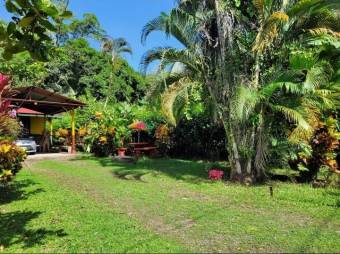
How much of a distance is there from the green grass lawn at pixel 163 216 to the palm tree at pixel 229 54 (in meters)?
1.43

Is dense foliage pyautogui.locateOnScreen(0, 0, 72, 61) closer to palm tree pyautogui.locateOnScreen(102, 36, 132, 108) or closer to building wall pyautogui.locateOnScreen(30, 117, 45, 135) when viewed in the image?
building wall pyautogui.locateOnScreen(30, 117, 45, 135)

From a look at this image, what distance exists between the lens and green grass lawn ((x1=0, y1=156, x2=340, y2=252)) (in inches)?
228

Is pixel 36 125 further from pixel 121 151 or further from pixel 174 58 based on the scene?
pixel 174 58

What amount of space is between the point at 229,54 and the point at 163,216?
5.76 metres

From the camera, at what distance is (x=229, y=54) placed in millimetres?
11406

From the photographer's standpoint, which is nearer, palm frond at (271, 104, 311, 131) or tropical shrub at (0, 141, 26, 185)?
tropical shrub at (0, 141, 26, 185)

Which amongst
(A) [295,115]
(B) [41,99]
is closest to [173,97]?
(A) [295,115]

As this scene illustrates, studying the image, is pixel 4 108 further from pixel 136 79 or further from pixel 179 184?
pixel 136 79

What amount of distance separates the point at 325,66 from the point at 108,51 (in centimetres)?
3179

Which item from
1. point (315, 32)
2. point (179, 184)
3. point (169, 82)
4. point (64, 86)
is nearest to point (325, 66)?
point (315, 32)

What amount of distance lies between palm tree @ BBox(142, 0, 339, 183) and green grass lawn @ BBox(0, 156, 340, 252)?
4.69 ft

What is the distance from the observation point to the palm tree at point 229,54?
11.0 metres

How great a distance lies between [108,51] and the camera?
40.3 m

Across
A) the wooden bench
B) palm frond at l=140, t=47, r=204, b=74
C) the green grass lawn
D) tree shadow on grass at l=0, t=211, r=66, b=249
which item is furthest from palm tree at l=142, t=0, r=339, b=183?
the wooden bench
